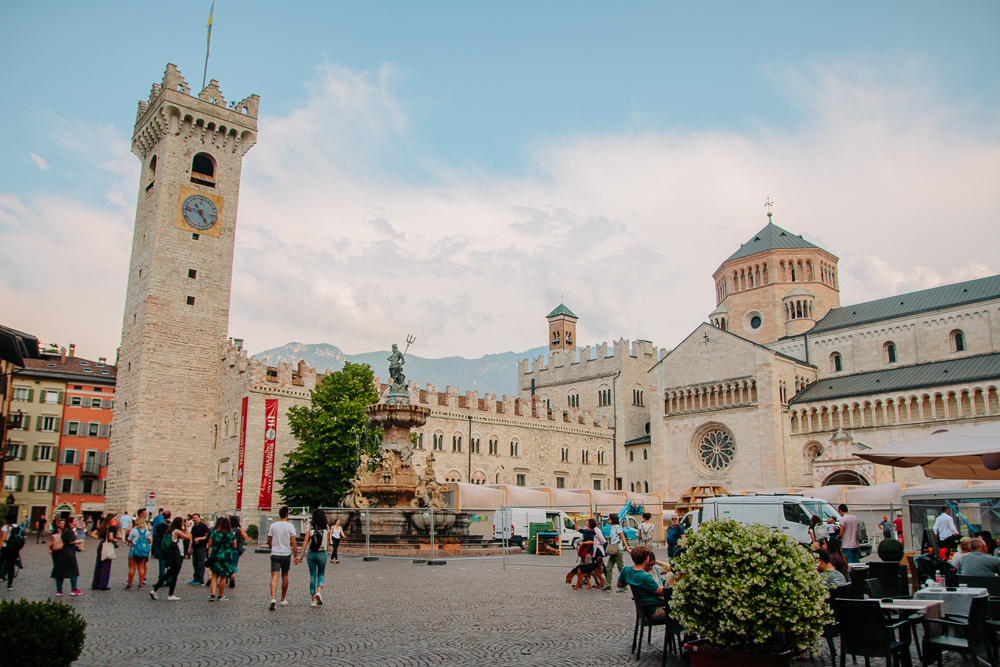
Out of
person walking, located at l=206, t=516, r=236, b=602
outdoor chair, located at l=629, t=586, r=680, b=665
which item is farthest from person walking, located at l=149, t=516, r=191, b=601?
outdoor chair, located at l=629, t=586, r=680, b=665

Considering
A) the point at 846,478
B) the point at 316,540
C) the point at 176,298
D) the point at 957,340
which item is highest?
the point at 176,298

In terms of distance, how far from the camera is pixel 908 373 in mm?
47500

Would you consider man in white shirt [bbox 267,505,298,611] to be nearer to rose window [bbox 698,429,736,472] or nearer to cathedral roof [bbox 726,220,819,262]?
rose window [bbox 698,429,736,472]

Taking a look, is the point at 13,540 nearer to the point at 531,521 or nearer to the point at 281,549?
the point at 281,549

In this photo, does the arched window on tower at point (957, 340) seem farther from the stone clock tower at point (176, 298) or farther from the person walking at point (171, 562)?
the person walking at point (171, 562)

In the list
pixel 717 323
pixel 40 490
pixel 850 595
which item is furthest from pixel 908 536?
pixel 40 490

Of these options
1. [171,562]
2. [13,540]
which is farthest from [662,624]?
[13,540]

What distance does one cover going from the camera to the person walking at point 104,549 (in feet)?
48.1

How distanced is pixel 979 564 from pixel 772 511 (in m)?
14.2

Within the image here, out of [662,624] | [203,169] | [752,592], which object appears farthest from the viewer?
[203,169]

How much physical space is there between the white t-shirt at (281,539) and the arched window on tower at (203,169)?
3950cm

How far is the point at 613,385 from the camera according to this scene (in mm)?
64375

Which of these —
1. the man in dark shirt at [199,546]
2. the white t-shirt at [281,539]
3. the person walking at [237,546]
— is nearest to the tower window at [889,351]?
the person walking at [237,546]

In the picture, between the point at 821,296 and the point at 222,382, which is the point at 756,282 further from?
the point at 222,382
